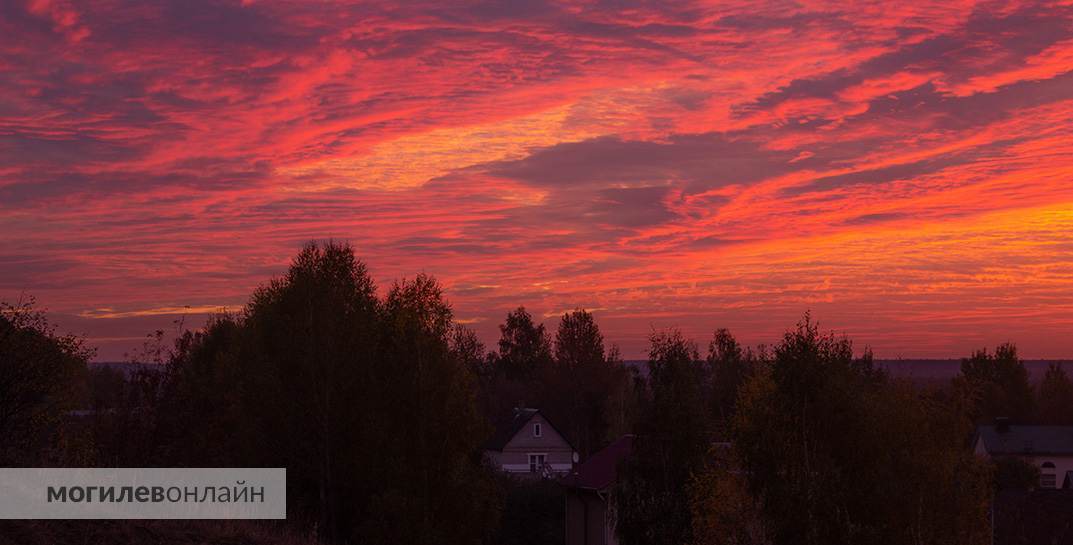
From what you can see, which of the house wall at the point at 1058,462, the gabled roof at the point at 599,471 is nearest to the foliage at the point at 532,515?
the gabled roof at the point at 599,471

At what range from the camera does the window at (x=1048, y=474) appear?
89.6 meters

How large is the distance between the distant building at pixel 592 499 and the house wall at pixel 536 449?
29.2 meters

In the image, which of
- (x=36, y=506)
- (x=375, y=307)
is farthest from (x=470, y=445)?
(x=36, y=506)

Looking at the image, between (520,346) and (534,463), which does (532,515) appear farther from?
(520,346)

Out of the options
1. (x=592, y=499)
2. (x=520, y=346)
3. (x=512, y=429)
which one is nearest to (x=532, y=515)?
(x=592, y=499)

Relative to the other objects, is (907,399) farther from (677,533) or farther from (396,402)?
(396,402)

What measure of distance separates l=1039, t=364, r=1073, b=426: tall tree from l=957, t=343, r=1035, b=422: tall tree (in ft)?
5.22

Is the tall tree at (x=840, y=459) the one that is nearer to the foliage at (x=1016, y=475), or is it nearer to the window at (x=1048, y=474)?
the foliage at (x=1016, y=475)

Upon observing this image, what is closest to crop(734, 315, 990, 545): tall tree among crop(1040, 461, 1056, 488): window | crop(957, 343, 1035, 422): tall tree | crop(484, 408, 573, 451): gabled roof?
crop(484, 408, 573, 451): gabled roof

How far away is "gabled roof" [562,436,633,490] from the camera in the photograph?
55.8 meters

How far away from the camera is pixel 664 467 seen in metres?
36.8

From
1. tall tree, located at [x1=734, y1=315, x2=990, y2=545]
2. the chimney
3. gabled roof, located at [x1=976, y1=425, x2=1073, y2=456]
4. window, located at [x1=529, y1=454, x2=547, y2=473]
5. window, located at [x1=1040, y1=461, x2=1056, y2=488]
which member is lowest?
window, located at [x1=1040, y1=461, x2=1056, y2=488]

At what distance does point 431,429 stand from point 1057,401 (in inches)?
4056

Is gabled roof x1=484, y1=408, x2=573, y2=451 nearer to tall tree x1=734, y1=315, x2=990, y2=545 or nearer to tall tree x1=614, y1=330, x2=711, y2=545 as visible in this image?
tall tree x1=614, y1=330, x2=711, y2=545
